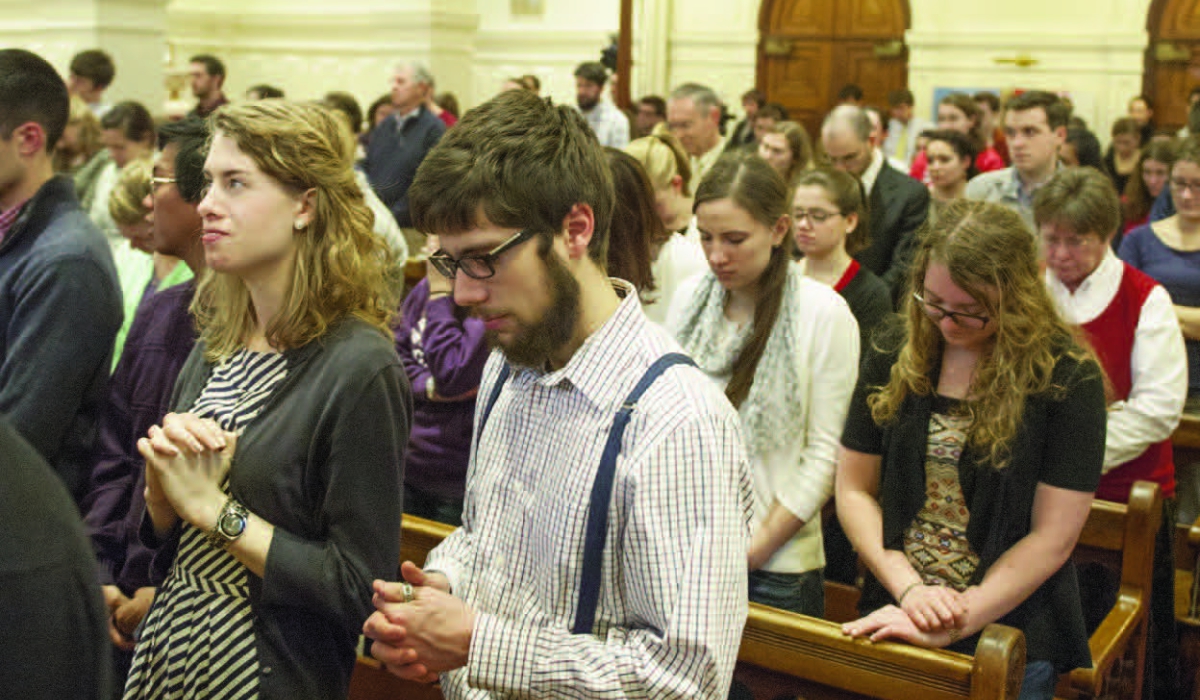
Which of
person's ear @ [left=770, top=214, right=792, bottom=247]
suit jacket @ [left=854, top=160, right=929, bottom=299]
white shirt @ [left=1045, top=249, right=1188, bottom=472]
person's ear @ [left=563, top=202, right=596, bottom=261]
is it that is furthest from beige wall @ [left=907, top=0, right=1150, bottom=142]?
person's ear @ [left=563, top=202, right=596, bottom=261]

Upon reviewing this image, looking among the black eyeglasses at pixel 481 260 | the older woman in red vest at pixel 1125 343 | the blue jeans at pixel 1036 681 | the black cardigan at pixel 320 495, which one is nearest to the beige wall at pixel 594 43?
the older woman in red vest at pixel 1125 343

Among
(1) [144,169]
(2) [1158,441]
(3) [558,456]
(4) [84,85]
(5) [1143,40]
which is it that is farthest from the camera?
(5) [1143,40]

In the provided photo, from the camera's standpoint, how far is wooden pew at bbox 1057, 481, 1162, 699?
3021 mm

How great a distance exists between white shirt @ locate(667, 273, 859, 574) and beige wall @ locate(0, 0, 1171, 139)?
10166mm

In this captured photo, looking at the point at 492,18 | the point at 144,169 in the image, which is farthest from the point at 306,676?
the point at 492,18

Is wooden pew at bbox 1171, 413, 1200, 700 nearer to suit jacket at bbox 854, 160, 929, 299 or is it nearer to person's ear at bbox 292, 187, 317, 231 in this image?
suit jacket at bbox 854, 160, 929, 299

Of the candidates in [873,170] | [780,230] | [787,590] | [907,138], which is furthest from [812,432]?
[907,138]

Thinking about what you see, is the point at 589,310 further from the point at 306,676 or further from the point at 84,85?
the point at 84,85

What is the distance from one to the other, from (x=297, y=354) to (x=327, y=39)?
1222cm

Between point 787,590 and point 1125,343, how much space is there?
1306 mm

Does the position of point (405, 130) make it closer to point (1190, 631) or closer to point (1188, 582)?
point (1188, 582)

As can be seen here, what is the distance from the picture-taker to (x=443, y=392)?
3.26 metres

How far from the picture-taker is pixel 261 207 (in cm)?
209

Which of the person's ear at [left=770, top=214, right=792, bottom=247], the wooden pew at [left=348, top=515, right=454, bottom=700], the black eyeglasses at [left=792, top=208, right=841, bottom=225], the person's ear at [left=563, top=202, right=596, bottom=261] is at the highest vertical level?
the person's ear at [left=563, top=202, right=596, bottom=261]
